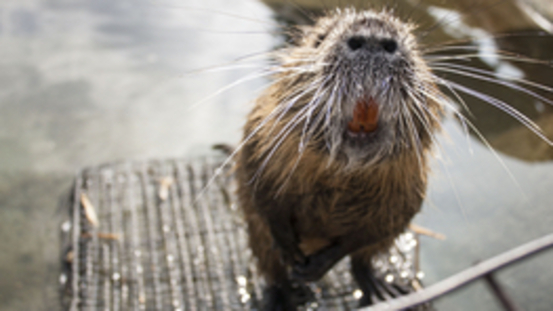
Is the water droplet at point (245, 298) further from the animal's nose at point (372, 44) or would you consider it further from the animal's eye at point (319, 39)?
the animal's nose at point (372, 44)

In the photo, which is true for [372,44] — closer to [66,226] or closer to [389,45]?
[389,45]

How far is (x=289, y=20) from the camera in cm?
356

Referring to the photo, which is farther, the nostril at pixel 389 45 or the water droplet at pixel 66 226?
the water droplet at pixel 66 226

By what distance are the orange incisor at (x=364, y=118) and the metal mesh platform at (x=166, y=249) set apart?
91 cm

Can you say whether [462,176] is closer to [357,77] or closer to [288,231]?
[288,231]

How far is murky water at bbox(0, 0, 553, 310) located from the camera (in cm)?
223

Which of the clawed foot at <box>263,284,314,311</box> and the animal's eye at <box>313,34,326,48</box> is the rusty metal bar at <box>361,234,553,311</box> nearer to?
the animal's eye at <box>313,34,326,48</box>

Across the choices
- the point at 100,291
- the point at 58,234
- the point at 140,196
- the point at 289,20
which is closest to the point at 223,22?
the point at 289,20

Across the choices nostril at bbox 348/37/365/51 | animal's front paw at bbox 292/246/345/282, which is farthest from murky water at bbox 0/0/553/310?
animal's front paw at bbox 292/246/345/282

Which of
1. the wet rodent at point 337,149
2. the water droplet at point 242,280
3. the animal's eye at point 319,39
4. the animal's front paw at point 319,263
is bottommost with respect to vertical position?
the water droplet at point 242,280

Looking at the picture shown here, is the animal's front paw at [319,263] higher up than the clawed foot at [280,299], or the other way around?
the animal's front paw at [319,263]

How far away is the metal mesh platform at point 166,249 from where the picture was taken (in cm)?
234

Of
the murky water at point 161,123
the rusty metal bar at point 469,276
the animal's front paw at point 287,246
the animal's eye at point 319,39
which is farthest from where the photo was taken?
the murky water at point 161,123

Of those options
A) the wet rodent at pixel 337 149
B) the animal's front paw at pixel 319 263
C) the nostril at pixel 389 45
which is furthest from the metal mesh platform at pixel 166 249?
the nostril at pixel 389 45
